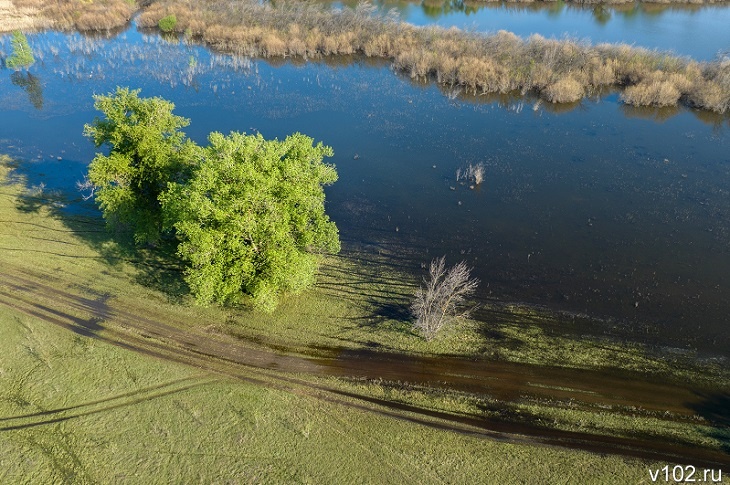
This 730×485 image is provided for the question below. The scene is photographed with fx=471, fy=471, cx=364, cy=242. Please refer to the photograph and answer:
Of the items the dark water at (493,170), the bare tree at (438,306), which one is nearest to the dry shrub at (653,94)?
the dark water at (493,170)

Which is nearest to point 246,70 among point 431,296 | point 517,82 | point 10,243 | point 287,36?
point 287,36

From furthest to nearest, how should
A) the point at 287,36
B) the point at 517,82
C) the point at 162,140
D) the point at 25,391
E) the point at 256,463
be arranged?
1. the point at 287,36
2. the point at 517,82
3. the point at 162,140
4. the point at 25,391
5. the point at 256,463

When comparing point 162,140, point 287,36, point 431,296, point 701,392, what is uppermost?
point 287,36

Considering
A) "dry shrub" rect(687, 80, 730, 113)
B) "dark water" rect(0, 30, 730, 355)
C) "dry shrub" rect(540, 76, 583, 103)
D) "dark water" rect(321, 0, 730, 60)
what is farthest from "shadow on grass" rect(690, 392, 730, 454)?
"dark water" rect(321, 0, 730, 60)

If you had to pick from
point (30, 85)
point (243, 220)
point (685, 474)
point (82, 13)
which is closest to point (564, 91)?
point (685, 474)

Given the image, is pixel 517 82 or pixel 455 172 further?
pixel 517 82

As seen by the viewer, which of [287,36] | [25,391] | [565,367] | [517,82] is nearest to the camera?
[25,391]

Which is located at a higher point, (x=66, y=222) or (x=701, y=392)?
(x=66, y=222)

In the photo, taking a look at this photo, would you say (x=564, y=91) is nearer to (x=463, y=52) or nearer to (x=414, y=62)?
(x=463, y=52)

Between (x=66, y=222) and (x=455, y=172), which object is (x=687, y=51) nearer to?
(x=455, y=172)
